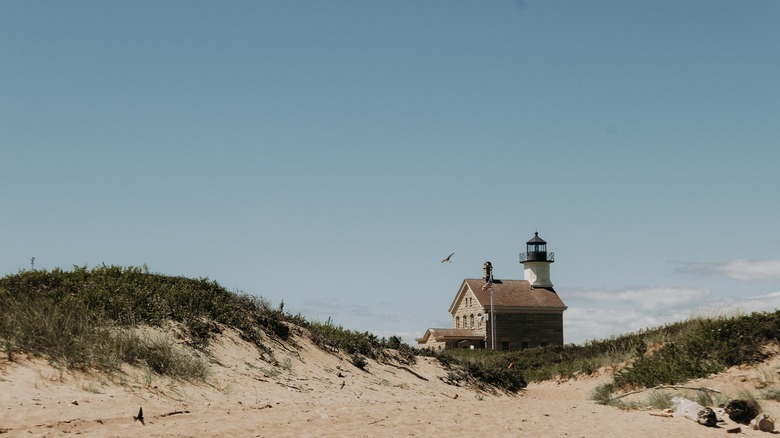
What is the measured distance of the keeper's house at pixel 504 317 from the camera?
215 feet

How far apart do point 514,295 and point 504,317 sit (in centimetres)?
318

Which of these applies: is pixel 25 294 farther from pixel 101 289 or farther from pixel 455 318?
pixel 455 318

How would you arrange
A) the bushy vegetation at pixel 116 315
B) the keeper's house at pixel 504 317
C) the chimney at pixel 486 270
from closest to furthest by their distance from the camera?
the bushy vegetation at pixel 116 315
the keeper's house at pixel 504 317
the chimney at pixel 486 270

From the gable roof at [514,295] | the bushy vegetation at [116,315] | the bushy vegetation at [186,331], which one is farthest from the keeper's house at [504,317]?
the bushy vegetation at [116,315]

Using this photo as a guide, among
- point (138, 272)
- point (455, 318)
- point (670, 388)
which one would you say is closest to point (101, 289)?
point (138, 272)

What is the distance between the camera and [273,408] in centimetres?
1466

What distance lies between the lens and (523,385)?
91.7ft

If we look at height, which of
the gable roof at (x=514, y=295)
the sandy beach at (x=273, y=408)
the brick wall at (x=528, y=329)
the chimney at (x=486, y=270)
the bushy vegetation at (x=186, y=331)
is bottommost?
the sandy beach at (x=273, y=408)

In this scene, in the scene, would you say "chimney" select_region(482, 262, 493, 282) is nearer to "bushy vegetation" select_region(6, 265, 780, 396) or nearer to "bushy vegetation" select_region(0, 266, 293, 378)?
"bushy vegetation" select_region(6, 265, 780, 396)

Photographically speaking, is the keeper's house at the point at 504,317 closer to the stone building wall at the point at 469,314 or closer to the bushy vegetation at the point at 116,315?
the stone building wall at the point at 469,314

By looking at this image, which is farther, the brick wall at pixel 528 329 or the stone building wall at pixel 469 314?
the stone building wall at pixel 469 314

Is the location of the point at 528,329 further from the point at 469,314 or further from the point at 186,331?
the point at 186,331

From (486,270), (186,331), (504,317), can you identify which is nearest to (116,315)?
(186,331)

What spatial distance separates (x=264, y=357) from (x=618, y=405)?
895 centimetres
